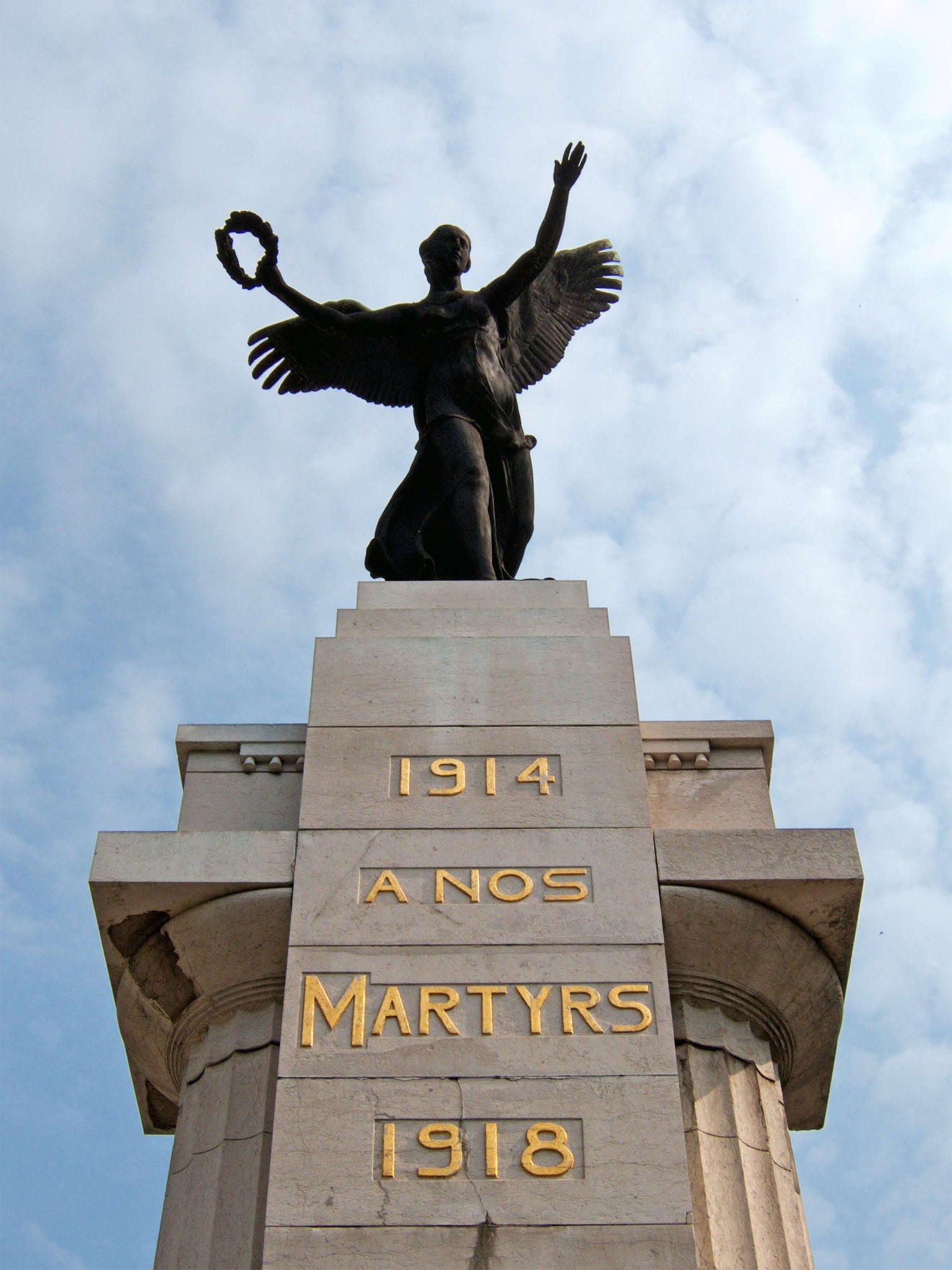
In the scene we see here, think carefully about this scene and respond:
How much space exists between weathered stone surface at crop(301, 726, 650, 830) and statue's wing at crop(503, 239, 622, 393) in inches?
224

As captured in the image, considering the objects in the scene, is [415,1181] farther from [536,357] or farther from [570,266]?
[570,266]

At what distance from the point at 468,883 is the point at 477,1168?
2001 millimetres

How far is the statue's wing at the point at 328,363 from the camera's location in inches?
672

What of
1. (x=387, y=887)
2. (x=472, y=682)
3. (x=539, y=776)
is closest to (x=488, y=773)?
(x=539, y=776)

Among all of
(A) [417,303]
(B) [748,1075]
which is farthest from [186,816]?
(A) [417,303]

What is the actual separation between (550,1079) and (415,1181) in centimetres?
101

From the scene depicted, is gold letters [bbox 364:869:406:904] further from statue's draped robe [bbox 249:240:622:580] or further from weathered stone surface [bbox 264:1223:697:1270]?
statue's draped robe [bbox 249:240:622:580]

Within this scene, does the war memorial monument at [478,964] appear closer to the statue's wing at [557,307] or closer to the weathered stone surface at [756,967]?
the weathered stone surface at [756,967]

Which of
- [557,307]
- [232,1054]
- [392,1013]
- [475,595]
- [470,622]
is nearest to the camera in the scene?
[392,1013]

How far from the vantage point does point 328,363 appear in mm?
17406

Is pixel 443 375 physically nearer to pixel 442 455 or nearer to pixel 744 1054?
pixel 442 455

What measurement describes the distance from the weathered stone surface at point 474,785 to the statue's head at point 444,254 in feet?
19.0

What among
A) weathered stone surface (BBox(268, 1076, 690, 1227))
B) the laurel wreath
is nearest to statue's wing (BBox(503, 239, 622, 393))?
the laurel wreath

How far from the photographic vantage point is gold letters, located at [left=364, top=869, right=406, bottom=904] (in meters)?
11.1
